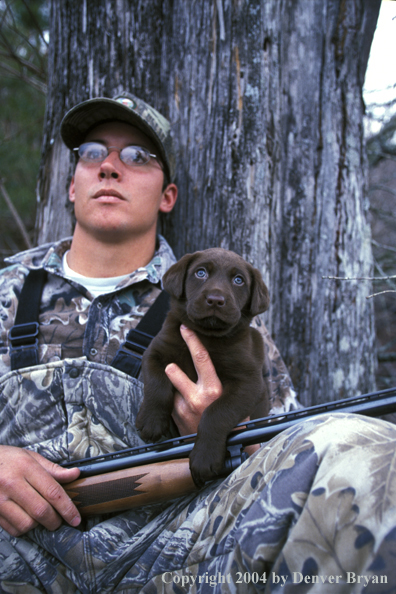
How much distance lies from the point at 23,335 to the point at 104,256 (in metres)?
0.79

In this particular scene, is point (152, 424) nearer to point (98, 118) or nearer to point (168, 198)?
point (168, 198)

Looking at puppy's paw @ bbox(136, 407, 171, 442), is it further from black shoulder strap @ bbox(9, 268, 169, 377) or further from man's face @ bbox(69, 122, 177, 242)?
man's face @ bbox(69, 122, 177, 242)

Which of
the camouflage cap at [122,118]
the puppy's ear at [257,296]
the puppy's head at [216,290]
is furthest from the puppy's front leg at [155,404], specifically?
the camouflage cap at [122,118]

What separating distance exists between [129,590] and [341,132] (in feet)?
10.9

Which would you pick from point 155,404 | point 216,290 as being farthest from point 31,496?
point 216,290

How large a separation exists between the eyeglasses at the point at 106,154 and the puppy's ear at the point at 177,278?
1032 millimetres

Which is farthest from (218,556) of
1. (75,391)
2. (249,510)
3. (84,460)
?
(75,391)

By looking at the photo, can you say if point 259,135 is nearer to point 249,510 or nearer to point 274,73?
point 274,73

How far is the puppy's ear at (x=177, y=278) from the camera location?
7.53ft

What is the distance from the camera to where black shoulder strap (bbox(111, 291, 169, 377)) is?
2413 mm

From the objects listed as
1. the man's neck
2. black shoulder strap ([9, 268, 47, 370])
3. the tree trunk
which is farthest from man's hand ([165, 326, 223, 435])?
the tree trunk

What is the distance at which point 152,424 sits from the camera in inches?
80.7

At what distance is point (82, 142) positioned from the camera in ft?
10.6

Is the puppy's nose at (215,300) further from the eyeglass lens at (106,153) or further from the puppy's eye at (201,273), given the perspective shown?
the eyeglass lens at (106,153)
